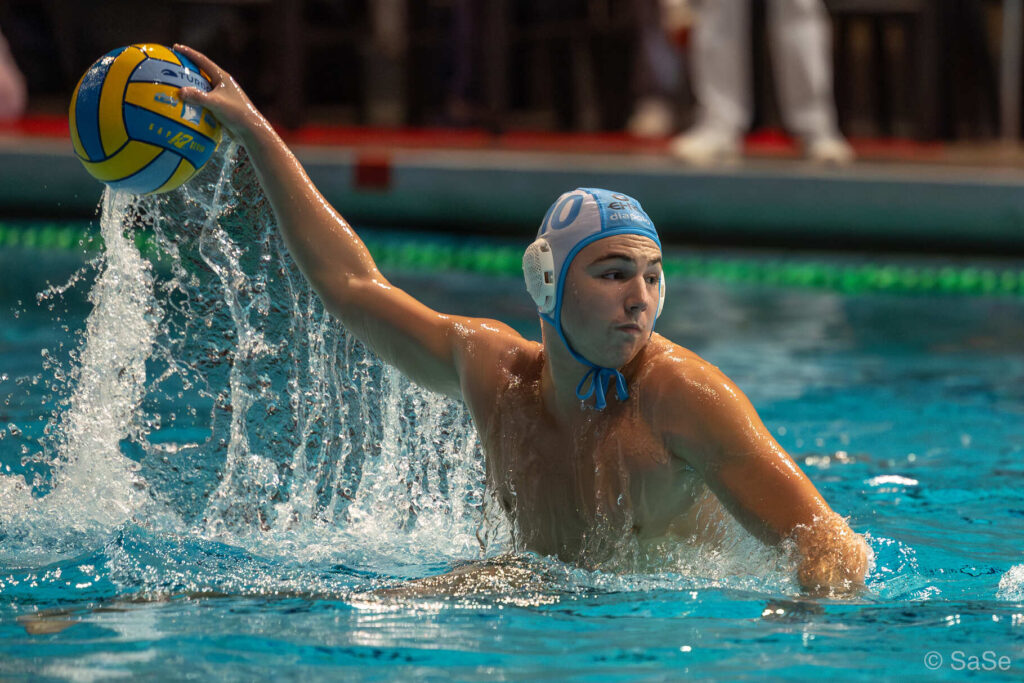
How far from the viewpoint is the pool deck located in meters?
7.94

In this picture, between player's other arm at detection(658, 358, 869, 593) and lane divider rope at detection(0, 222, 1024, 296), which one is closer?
player's other arm at detection(658, 358, 869, 593)

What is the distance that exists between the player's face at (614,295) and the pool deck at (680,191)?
5.50 metres

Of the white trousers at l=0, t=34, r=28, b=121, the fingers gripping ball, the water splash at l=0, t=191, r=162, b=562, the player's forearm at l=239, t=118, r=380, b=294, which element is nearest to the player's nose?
the player's forearm at l=239, t=118, r=380, b=294

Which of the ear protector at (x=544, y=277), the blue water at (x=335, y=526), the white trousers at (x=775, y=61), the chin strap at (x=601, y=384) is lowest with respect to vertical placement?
the blue water at (x=335, y=526)

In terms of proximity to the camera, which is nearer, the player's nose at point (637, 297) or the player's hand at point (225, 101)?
the player's nose at point (637, 297)

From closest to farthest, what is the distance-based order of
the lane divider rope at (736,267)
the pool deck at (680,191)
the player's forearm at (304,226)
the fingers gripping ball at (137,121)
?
the fingers gripping ball at (137,121) → the player's forearm at (304,226) → the lane divider rope at (736,267) → the pool deck at (680,191)

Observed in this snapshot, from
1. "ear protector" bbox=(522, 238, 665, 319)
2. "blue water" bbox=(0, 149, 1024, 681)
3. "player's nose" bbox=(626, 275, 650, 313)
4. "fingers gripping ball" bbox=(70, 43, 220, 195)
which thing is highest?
"fingers gripping ball" bbox=(70, 43, 220, 195)

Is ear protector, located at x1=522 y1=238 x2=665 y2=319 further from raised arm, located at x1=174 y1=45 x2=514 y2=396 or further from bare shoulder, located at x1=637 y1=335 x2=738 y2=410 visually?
raised arm, located at x1=174 y1=45 x2=514 y2=396

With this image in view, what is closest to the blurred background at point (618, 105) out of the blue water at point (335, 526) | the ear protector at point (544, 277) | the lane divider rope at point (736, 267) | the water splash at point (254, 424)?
the lane divider rope at point (736, 267)

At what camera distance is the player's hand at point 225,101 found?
10.3 ft

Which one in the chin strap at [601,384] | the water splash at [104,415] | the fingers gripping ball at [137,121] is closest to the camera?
the chin strap at [601,384]

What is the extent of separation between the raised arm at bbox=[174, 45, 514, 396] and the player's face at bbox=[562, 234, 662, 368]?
484 millimetres

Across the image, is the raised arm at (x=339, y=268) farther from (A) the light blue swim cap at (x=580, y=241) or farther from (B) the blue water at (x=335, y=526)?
(A) the light blue swim cap at (x=580, y=241)

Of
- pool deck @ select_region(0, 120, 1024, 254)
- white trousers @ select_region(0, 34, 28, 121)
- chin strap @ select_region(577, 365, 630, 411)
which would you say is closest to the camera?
chin strap @ select_region(577, 365, 630, 411)
